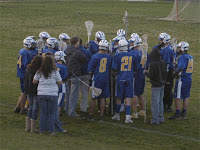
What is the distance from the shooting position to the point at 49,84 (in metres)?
9.77

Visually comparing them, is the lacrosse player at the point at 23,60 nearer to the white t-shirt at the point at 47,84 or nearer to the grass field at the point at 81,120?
the grass field at the point at 81,120

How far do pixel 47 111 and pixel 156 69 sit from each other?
2.75 m

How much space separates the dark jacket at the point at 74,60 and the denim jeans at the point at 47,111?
6.76 feet

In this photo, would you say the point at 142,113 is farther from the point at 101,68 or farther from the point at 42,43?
the point at 42,43

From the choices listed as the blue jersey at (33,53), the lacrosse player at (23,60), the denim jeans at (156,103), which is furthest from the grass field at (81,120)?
the blue jersey at (33,53)

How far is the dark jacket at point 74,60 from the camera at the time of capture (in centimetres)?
1177

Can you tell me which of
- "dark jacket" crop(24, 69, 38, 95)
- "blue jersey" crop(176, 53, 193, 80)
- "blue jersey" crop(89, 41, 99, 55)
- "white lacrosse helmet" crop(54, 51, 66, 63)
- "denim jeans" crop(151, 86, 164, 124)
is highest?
"blue jersey" crop(89, 41, 99, 55)

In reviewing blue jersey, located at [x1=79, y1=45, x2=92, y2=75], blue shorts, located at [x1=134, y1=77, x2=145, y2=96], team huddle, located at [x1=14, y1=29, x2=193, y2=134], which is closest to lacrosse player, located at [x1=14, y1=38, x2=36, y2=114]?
team huddle, located at [x1=14, y1=29, x2=193, y2=134]

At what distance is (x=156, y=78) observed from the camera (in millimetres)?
11344

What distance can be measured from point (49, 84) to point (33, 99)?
640 millimetres

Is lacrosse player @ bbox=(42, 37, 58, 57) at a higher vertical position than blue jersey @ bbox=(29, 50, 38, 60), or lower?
higher

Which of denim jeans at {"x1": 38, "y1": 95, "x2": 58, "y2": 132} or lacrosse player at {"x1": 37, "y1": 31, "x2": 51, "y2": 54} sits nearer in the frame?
denim jeans at {"x1": 38, "y1": 95, "x2": 58, "y2": 132}

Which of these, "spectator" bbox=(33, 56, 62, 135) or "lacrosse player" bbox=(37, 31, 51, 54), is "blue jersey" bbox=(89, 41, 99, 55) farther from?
"spectator" bbox=(33, 56, 62, 135)

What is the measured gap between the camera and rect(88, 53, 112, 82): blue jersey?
1149 cm
